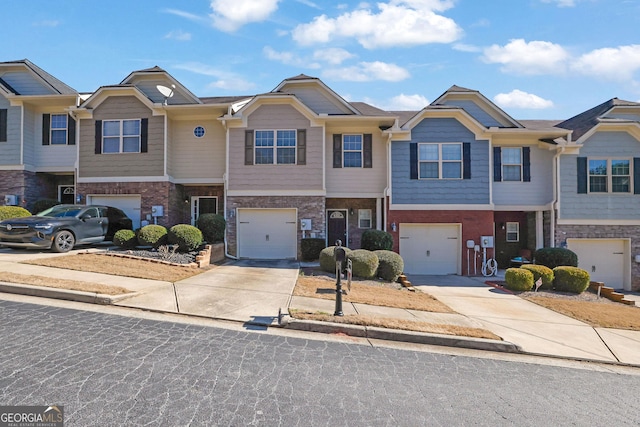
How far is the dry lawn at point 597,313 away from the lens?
7006 mm

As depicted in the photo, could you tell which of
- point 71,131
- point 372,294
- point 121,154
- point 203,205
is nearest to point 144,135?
point 121,154

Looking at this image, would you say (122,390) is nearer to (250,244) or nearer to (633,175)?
(250,244)

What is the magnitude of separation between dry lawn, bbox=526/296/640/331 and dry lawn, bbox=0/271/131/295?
399 inches

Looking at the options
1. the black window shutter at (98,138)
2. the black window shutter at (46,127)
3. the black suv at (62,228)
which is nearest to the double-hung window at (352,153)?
the black suv at (62,228)

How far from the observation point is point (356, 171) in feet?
45.3

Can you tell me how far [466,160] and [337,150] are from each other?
540 cm

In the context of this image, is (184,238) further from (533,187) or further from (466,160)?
(533,187)

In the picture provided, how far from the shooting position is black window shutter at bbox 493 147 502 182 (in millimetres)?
13859

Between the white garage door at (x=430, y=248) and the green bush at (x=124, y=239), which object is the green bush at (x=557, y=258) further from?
the green bush at (x=124, y=239)

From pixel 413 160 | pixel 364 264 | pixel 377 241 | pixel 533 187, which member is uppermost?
pixel 413 160

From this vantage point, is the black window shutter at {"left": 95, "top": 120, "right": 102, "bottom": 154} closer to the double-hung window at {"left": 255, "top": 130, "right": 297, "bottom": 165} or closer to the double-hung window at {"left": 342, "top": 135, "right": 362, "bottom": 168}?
the double-hung window at {"left": 255, "top": 130, "right": 297, "bottom": 165}

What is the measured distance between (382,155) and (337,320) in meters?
9.67

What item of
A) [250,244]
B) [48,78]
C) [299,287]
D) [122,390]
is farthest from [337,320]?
[48,78]

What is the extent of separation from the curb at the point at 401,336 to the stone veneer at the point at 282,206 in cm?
770
